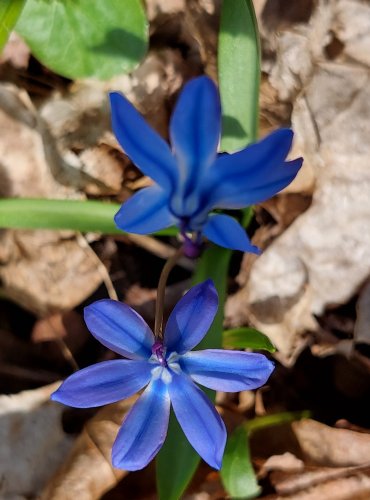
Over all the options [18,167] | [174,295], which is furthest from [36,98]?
[174,295]

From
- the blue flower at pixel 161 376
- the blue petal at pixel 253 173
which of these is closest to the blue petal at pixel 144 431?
the blue flower at pixel 161 376

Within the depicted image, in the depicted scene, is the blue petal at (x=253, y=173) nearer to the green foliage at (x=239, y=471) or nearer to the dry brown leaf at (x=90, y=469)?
the green foliage at (x=239, y=471)

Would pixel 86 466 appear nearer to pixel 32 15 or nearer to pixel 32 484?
pixel 32 484

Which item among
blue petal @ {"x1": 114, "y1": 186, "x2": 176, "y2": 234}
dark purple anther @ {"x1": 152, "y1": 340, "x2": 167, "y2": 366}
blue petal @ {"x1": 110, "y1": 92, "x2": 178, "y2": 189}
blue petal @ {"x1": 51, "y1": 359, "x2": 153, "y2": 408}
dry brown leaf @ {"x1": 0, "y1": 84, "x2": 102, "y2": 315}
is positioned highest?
blue petal @ {"x1": 110, "y1": 92, "x2": 178, "y2": 189}

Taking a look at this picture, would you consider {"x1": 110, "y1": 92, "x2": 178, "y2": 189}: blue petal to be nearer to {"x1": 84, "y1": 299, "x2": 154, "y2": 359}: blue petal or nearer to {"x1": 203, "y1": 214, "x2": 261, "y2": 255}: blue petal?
{"x1": 203, "y1": 214, "x2": 261, "y2": 255}: blue petal

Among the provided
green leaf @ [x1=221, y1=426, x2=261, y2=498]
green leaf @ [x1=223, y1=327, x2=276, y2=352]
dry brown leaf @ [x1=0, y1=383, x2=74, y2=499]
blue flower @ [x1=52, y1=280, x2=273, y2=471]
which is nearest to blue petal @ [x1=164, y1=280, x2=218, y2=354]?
blue flower @ [x1=52, y1=280, x2=273, y2=471]

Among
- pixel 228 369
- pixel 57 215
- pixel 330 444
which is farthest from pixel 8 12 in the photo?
pixel 330 444

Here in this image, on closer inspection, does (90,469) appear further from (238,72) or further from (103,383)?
(238,72)
